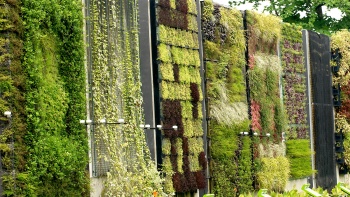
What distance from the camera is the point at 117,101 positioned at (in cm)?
1173

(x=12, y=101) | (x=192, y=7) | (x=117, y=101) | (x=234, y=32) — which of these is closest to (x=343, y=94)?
(x=234, y=32)

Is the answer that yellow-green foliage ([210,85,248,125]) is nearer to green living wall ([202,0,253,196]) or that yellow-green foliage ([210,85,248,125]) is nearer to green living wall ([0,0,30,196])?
green living wall ([202,0,253,196])

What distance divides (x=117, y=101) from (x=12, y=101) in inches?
95.9

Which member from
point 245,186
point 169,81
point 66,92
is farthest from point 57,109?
point 245,186

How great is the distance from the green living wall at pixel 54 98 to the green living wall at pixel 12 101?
0.32ft

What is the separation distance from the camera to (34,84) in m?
9.87

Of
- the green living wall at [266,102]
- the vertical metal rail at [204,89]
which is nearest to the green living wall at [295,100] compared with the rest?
the green living wall at [266,102]

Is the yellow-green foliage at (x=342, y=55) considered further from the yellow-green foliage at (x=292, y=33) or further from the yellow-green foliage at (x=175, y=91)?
the yellow-green foliage at (x=175, y=91)

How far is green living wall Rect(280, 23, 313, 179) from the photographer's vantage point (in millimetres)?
17406

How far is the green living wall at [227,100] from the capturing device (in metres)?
14.4

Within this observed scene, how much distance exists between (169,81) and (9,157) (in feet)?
13.4

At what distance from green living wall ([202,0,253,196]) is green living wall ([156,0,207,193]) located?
442mm

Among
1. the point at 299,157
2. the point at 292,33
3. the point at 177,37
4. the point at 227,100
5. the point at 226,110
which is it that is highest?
the point at 292,33

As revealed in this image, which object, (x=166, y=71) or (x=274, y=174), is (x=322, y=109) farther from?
(x=166, y=71)
